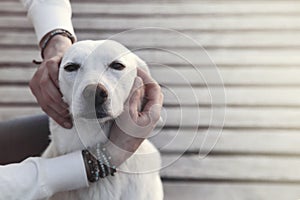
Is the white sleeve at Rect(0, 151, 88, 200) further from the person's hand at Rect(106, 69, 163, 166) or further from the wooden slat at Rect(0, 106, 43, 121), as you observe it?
the wooden slat at Rect(0, 106, 43, 121)

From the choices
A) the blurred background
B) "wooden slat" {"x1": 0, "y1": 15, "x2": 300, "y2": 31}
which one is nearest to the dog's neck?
the blurred background

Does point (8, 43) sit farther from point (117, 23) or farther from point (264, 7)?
point (264, 7)

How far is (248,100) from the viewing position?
6.03ft

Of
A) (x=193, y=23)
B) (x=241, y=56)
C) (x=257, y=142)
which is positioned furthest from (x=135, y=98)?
(x=193, y=23)

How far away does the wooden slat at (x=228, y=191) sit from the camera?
1.50 metres

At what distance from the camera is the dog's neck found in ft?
2.87

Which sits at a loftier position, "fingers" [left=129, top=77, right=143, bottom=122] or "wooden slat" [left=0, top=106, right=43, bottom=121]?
"fingers" [left=129, top=77, right=143, bottom=122]

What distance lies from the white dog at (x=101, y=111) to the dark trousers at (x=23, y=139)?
0.24 meters

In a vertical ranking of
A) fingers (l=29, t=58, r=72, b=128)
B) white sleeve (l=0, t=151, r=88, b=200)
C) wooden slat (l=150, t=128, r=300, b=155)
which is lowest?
wooden slat (l=150, t=128, r=300, b=155)

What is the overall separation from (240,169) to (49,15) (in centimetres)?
78

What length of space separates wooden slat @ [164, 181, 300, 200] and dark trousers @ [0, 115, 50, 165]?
438mm

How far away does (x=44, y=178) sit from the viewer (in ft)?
2.81

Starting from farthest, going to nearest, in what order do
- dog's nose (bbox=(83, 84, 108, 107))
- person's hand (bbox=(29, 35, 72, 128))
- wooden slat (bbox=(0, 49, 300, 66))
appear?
wooden slat (bbox=(0, 49, 300, 66))
person's hand (bbox=(29, 35, 72, 128))
dog's nose (bbox=(83, 84, 108, 107))

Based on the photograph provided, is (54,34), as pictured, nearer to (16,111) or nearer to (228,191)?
(228,191)
